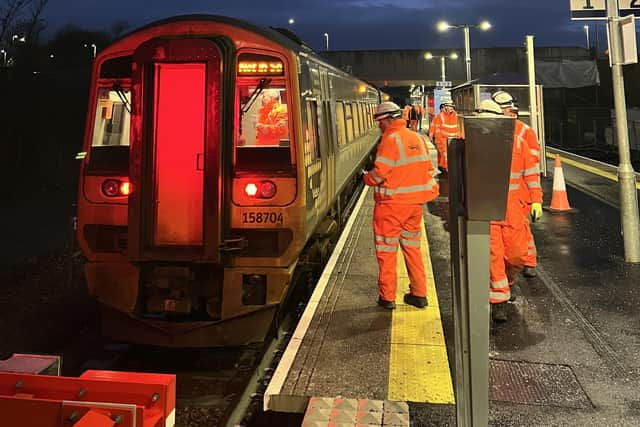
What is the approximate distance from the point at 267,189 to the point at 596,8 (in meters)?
4.66

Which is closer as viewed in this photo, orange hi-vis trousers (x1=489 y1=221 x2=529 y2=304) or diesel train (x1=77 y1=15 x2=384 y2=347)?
diesel train (x1=77 y1=15 x2=384 y2=347)

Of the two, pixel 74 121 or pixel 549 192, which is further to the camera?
pixel 74 121

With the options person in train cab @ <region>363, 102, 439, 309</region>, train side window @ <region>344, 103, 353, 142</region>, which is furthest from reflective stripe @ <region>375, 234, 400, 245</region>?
train side window @ <region>344, 103, 353, 142</region>

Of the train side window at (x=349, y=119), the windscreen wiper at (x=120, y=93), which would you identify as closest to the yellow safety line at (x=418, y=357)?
the windscreen wiper at (x=120, y=93)

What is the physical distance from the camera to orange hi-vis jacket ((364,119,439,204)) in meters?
4.78

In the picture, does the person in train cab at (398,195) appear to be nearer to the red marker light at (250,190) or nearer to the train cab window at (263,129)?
the train cab window at (263,129)

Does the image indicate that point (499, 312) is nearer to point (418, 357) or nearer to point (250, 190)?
point (418, 357)

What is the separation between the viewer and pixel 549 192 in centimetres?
1119

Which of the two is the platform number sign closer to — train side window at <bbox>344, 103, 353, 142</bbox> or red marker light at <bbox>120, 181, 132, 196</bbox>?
train side window at <bbox>344, 103, 353, 142</bbox>

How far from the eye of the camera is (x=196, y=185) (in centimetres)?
447

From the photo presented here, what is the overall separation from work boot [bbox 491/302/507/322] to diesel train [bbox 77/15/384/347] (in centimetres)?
177

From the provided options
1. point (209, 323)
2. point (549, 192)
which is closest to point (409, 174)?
point (209, 323)

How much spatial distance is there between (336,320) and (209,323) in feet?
3.54

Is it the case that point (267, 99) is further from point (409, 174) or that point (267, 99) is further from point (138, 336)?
point (138, 336)
